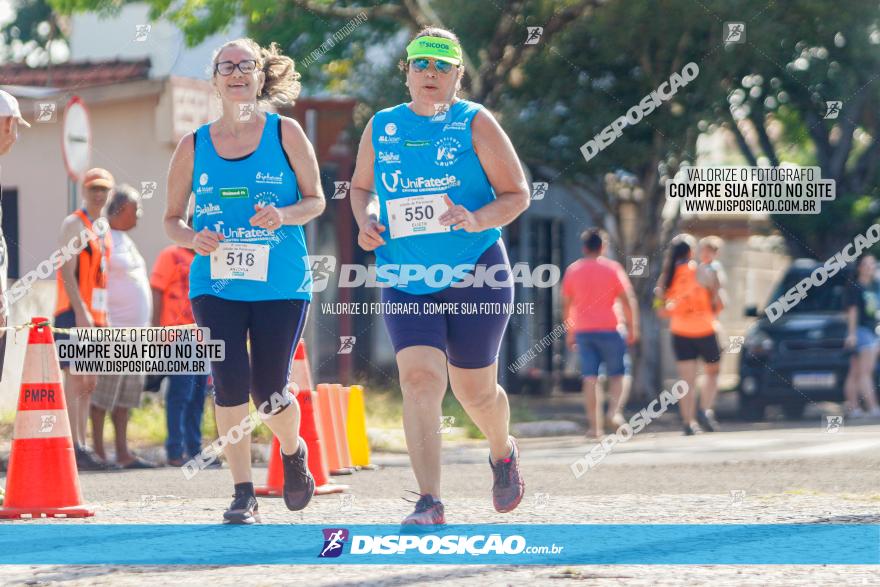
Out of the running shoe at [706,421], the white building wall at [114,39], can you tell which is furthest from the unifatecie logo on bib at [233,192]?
the white building wall at [114,39]

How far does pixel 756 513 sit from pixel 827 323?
10970 millimetres

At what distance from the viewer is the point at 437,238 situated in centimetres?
658

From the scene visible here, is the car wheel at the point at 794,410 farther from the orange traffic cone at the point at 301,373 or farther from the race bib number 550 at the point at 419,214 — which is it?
the race bib number 550 at the point at 419,214

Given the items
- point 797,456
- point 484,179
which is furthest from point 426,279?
point 797,456

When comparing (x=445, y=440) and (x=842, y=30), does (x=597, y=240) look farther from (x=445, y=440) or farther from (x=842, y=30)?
(x=842, y=30)

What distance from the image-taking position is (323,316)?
18766 mm

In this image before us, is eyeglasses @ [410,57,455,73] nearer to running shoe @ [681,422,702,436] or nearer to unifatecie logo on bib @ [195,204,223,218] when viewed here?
unifatecie logo on bib @ [195,204,223,218]

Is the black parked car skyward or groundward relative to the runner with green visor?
groundward

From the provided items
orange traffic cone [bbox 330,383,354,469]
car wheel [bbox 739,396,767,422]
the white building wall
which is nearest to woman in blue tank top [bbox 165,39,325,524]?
orange traffic cone [bbox 330,383,354,469]

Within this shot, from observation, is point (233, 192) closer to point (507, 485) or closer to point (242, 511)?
point (242, 511)

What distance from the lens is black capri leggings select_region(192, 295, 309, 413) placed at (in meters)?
6.82

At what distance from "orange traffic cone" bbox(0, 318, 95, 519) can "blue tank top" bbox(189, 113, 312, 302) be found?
109cm

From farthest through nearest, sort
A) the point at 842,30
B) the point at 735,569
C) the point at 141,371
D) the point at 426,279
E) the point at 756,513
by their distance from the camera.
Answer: the point at 842,30 < the point at 141,371 < the point at 756,513 < the point at 426,279 < the point at 735,569

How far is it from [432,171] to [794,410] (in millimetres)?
12359
